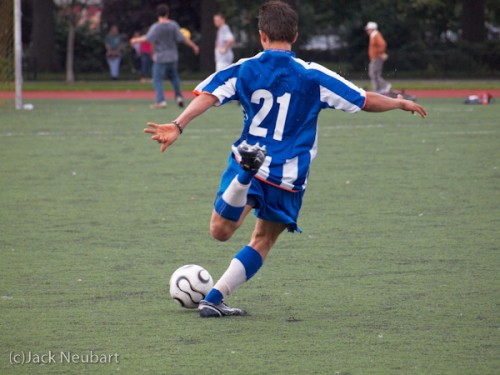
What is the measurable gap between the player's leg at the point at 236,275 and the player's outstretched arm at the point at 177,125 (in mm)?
795

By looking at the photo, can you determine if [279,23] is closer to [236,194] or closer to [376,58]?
[236,194]

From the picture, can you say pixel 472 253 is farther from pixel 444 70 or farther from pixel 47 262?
pixel 444 70

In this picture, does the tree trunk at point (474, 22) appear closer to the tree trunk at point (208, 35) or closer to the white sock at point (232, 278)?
the tree trunk at point (208, 35)

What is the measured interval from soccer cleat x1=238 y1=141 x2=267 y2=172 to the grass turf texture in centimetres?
94

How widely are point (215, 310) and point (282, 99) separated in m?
1.31

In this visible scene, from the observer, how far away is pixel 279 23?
6.28 meters

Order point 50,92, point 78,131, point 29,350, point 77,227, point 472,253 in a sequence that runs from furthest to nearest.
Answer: point 50,92 → point 78,131 → point 77,227 → point 472,253 → point 29,350

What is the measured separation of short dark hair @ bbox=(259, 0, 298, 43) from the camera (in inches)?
247

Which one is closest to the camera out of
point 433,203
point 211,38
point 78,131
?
point 433,203

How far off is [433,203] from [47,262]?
442 centimetres

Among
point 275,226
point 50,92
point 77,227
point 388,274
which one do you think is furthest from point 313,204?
point 50,92

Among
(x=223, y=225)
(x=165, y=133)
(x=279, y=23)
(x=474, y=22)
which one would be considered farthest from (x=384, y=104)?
(x=474, y=22)

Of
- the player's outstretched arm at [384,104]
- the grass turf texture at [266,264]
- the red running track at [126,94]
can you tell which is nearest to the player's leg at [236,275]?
the grass turf texture at [266,264]

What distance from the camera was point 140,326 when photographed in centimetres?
610
